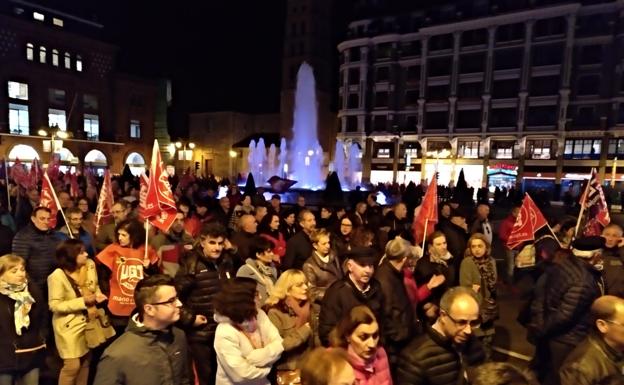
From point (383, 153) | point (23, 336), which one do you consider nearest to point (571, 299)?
point (23, 336)

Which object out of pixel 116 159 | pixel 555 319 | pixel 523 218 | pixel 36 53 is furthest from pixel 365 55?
pixel 555 319

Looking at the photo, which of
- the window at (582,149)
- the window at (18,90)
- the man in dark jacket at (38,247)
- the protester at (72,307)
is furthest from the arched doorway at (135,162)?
the protester at (72,307)

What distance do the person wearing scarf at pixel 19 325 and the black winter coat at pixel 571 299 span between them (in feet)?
16.1

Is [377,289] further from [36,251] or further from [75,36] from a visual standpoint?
[75,36]

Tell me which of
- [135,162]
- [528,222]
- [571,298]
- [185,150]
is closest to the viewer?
[571,298]

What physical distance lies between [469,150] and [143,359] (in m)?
45.2

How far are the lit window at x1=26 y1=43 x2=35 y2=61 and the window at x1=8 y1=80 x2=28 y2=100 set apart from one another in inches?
100

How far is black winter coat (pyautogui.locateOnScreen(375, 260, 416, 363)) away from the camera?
4145 millimetres

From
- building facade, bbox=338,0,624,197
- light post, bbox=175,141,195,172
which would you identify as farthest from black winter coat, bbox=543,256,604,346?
building facade, bbox=338,0,624,197

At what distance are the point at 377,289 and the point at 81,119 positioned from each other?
47.1m

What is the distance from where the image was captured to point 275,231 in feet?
24.5

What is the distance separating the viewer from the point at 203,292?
4219mm

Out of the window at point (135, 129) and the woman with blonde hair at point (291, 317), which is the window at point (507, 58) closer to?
the window at point (135, 129)

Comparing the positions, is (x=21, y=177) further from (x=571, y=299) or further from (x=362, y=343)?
(x=571, y=299)
